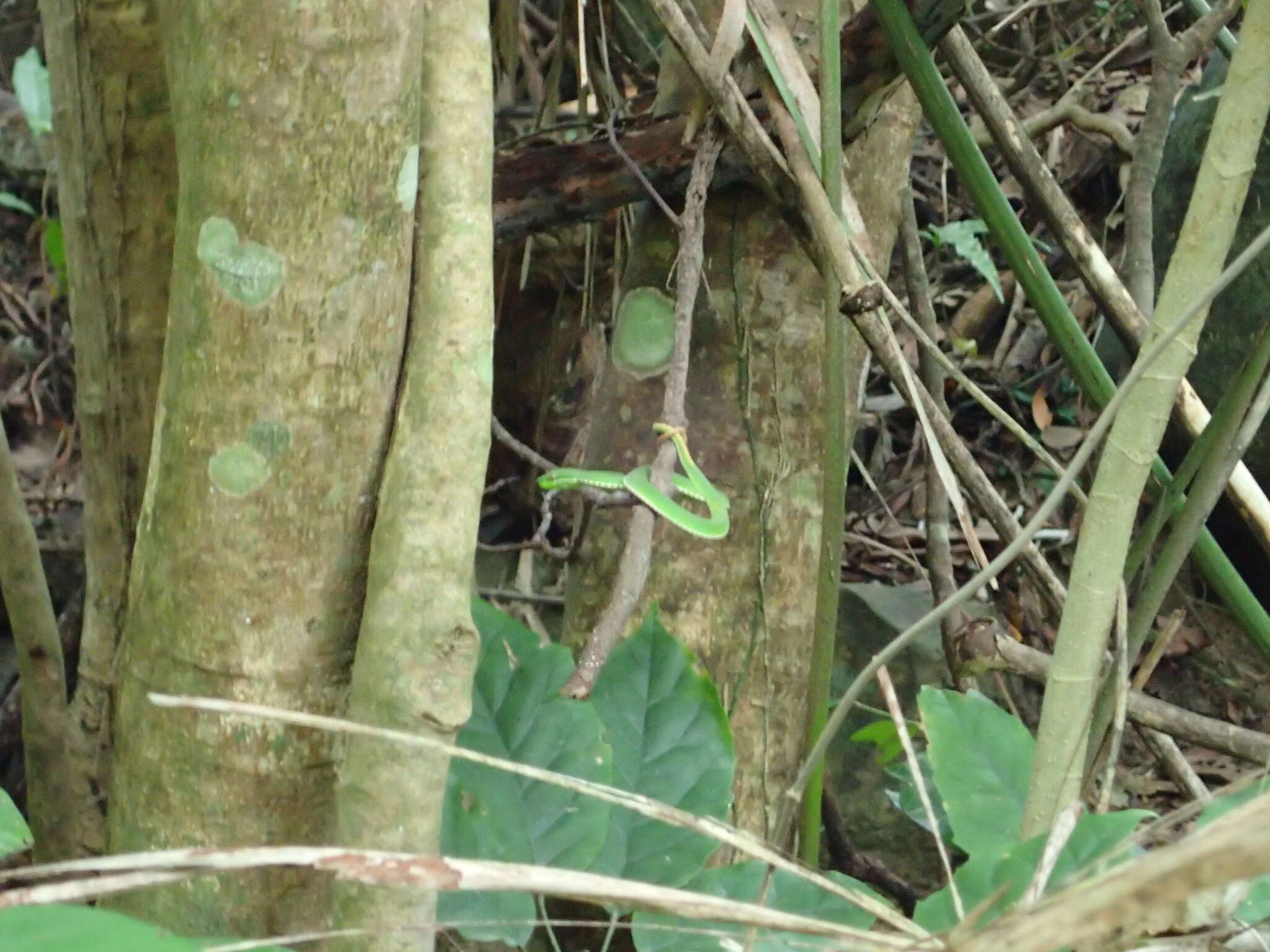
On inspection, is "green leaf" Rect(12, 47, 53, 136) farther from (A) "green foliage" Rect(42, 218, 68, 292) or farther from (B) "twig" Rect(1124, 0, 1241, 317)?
(B) "twig" Rect(1124, 0, 1241, 317)

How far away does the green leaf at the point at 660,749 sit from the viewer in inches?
44.2

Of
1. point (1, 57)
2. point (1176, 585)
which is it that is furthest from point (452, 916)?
point (1, 57)

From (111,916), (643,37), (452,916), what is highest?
(643,37)

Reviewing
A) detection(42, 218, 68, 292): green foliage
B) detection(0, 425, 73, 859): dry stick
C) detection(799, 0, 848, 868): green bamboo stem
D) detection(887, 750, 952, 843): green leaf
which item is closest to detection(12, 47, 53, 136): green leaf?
detection(42, 218, 68, 292): green foliage

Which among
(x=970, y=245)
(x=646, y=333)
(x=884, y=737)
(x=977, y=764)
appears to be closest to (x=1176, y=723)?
(x=884, y=737)

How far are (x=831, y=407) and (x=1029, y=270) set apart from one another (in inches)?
18.3

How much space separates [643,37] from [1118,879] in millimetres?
2109

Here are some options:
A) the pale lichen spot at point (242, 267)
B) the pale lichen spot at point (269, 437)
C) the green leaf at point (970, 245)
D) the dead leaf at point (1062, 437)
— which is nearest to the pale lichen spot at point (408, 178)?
the pale lichen spot at point (242, 267)

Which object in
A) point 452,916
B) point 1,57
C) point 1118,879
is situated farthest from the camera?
point 1,57

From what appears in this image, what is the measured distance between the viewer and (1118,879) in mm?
451

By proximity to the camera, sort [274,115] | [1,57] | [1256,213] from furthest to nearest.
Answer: [1,57], [1256,213], [274,115]

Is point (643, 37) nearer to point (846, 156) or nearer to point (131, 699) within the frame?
point (846, 156)

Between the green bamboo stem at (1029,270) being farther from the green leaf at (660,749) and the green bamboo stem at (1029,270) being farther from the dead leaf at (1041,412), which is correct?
the dead leaf at (1041,412)

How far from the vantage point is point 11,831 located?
2.89ft
